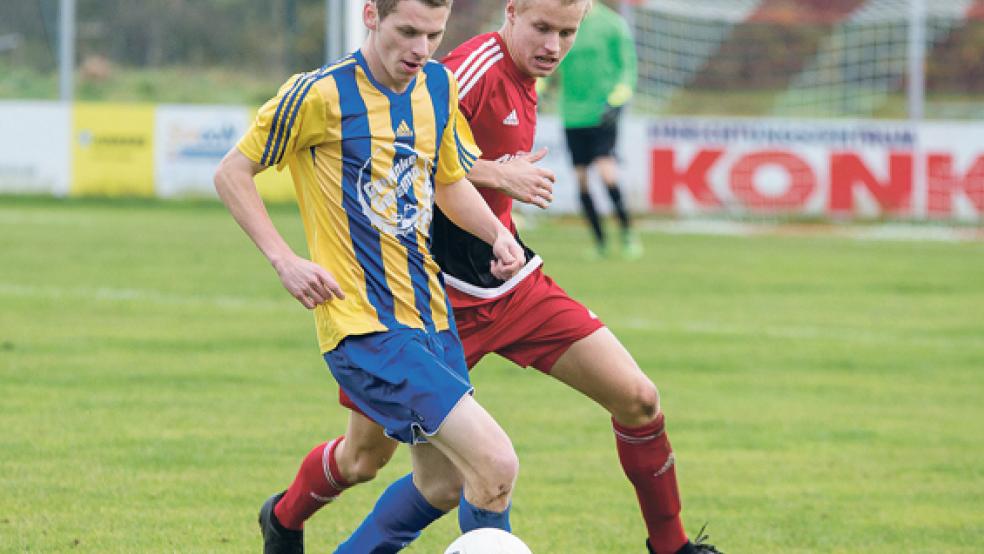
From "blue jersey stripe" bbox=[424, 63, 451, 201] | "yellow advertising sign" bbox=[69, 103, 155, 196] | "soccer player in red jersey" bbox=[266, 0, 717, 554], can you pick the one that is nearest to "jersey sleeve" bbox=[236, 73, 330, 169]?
"blue jersey stripe" bbox=[424, 63, 451, 201]

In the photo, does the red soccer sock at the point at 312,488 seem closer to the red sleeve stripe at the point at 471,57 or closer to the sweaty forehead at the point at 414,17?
the red sleeve stripe at the point at 471,57

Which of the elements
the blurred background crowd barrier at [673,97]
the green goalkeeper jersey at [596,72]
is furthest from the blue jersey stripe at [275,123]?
the blurred background crowd barrier at [673,97]

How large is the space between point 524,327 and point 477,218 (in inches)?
20.2

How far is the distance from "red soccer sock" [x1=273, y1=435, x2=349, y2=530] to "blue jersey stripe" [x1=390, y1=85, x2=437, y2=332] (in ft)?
2.59

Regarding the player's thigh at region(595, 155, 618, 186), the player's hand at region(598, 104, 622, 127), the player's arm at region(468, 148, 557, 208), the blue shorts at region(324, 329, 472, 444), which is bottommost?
the player's thigh at region(595, 155, 618, 186)

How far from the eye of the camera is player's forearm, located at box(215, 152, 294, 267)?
4113 mm

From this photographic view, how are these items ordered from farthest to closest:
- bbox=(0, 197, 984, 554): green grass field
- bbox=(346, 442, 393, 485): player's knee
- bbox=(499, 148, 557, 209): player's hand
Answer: bbox=(0, 197, 984, 554): green grass field < bbox=(346, 442, 393, 485): player's knee < bbox=(499, 148, 557, 209): player's hand

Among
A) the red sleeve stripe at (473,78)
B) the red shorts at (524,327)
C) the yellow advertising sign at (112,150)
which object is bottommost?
the yellow advertising sign at (112,150)

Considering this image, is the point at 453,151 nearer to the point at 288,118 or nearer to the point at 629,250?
the point at 288,118

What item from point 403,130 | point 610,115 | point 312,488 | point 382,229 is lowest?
point 610,115

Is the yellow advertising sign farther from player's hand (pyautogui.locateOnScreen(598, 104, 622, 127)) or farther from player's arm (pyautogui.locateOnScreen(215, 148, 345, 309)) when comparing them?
player's arm (pyautogui.locateOnScreen(215, 148, 345, 309))

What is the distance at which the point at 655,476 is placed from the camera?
16.4ft

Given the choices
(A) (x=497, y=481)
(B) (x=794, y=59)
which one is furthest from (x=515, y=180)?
(B) (x=794, y=59)

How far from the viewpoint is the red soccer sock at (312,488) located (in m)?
4.90
